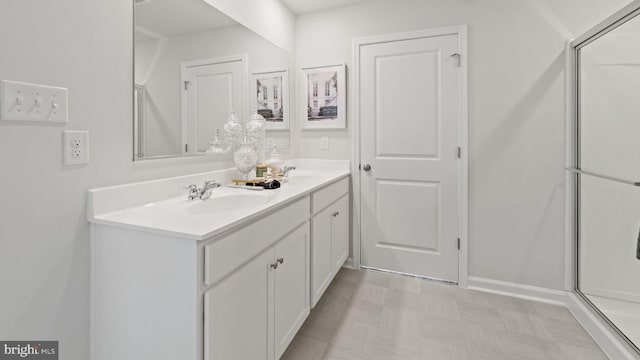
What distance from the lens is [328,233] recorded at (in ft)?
7.01

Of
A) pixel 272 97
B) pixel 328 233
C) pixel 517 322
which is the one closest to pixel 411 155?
pixel 328 233

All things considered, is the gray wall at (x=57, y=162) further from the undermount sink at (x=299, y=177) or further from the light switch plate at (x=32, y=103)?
the undermount sink at (x=299, y=177)

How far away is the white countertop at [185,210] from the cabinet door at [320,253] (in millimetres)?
302

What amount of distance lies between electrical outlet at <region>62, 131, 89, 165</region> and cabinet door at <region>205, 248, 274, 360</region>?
698 mm

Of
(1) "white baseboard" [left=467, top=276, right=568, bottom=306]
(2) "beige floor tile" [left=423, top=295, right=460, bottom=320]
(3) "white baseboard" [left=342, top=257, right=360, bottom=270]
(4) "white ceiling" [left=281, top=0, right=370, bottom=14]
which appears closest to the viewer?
(2) "beige floor tile" [left=423, top=295, right=460, bottom=320]

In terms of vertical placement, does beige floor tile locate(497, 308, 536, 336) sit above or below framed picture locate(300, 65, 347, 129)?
below

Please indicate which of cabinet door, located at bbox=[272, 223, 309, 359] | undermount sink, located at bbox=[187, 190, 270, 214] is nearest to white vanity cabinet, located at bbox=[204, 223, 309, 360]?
cabinet door, located at bbox=[272, 223, 309, 359]

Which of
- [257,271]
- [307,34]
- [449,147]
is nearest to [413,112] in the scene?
[449,147]

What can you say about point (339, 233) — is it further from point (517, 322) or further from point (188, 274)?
point (188, 274)

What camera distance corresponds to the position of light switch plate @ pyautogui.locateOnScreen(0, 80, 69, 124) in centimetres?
92

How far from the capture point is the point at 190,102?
5.56 ft

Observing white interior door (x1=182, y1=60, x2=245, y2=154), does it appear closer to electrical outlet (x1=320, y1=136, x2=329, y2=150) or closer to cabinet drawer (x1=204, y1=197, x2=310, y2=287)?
cabinet drawer (x1=204, y1=197, x2=310, y2=287)

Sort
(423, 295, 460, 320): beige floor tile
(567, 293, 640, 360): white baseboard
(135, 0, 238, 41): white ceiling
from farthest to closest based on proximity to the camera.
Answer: (423, 295, 460, 320): beige floor tile → (567, 293, 640, 360): white baseboard → (135, 0, 238, 41): white ceiling

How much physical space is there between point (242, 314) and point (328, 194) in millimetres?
1132
